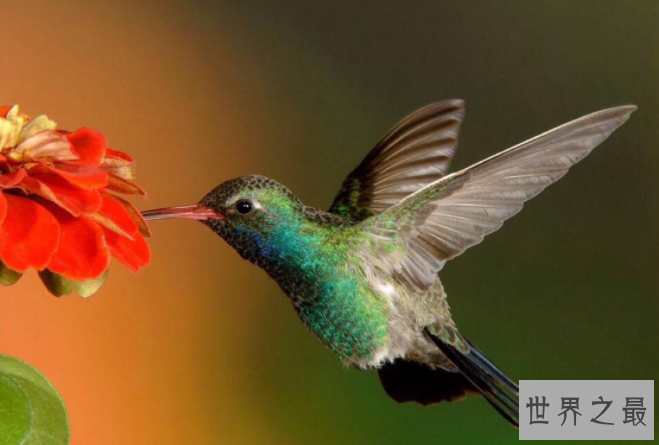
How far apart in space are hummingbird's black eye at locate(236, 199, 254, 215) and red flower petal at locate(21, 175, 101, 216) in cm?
16

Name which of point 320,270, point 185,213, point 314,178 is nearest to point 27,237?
point 185,213

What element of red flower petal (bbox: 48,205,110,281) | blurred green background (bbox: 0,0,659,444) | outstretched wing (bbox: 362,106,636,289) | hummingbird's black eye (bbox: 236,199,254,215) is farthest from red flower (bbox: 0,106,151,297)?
blurred green background (bbox: 0,0,659,444)

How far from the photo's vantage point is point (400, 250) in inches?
22.0

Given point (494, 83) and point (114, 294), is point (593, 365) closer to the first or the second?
point (494, 83)

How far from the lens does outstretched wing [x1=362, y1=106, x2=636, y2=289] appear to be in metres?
0.51

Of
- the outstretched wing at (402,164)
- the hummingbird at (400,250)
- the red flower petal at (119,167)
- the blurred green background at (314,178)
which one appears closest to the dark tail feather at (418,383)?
the hummingbird at (400,250)

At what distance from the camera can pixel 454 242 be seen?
55 centimetres

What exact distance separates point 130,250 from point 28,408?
0.08 metres

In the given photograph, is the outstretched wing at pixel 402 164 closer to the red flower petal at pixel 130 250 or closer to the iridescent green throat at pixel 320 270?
the iridescent green throat at pixel 320 270

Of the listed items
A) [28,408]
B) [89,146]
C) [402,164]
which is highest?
[402,164]

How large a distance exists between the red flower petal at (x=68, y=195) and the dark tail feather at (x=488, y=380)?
338mm

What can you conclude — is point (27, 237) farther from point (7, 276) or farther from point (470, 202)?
point (470, 202)

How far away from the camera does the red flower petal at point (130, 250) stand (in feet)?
1.13

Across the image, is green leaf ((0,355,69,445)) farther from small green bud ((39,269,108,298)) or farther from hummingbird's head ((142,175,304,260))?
hummingbird's head ((142,175,304,260))
